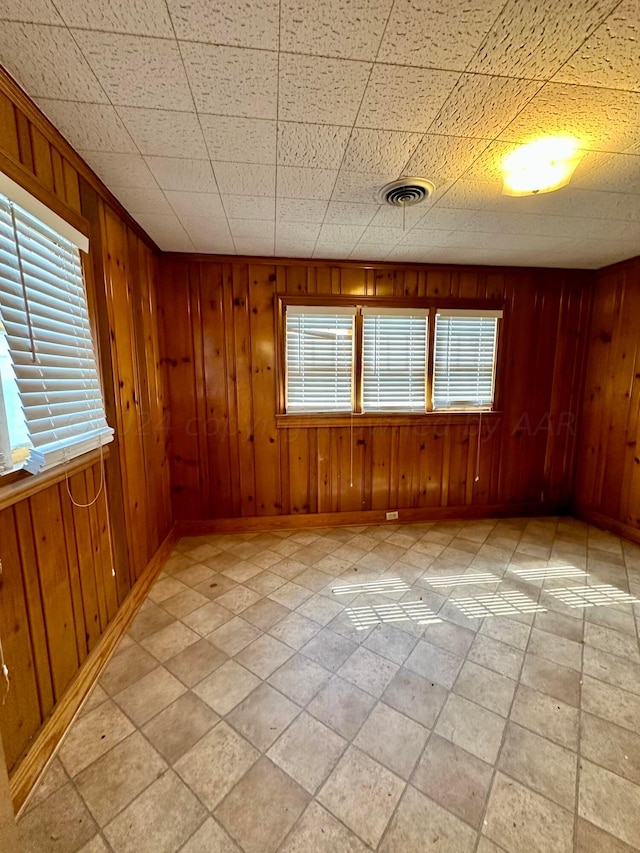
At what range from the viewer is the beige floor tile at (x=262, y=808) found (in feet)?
3.36

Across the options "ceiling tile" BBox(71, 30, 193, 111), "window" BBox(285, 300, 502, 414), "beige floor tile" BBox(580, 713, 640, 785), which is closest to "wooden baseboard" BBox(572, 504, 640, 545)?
"window" BBox(285, 300, 502, 414)

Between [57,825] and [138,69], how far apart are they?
7.85 feet

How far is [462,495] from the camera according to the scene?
3410 mm

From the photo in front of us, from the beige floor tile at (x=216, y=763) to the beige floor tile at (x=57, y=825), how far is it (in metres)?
0.28

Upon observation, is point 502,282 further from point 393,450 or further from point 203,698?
point 203,698

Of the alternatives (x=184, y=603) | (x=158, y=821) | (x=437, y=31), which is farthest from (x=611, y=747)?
(x=437, y=31)

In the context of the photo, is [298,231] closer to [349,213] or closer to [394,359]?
[349,213]

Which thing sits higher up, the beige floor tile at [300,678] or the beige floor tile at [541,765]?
the beige floor tile at [541,765]

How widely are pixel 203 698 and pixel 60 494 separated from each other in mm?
1072

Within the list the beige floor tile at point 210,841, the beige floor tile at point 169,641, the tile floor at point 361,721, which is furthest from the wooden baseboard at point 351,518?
the beige floor tile at point 210,841

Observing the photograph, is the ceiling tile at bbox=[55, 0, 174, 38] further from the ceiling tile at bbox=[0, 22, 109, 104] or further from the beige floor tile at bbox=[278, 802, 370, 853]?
the beige floor tile at bbox=[278, 802, 370, 853]

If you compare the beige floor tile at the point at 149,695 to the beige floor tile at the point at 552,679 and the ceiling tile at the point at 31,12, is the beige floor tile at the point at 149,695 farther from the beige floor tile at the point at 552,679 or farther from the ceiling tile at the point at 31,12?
the ceiling tile at the point at 31,12

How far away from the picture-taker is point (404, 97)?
4.03ft

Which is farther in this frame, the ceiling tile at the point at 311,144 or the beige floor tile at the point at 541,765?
the ceiling tile at the point at 311,144
